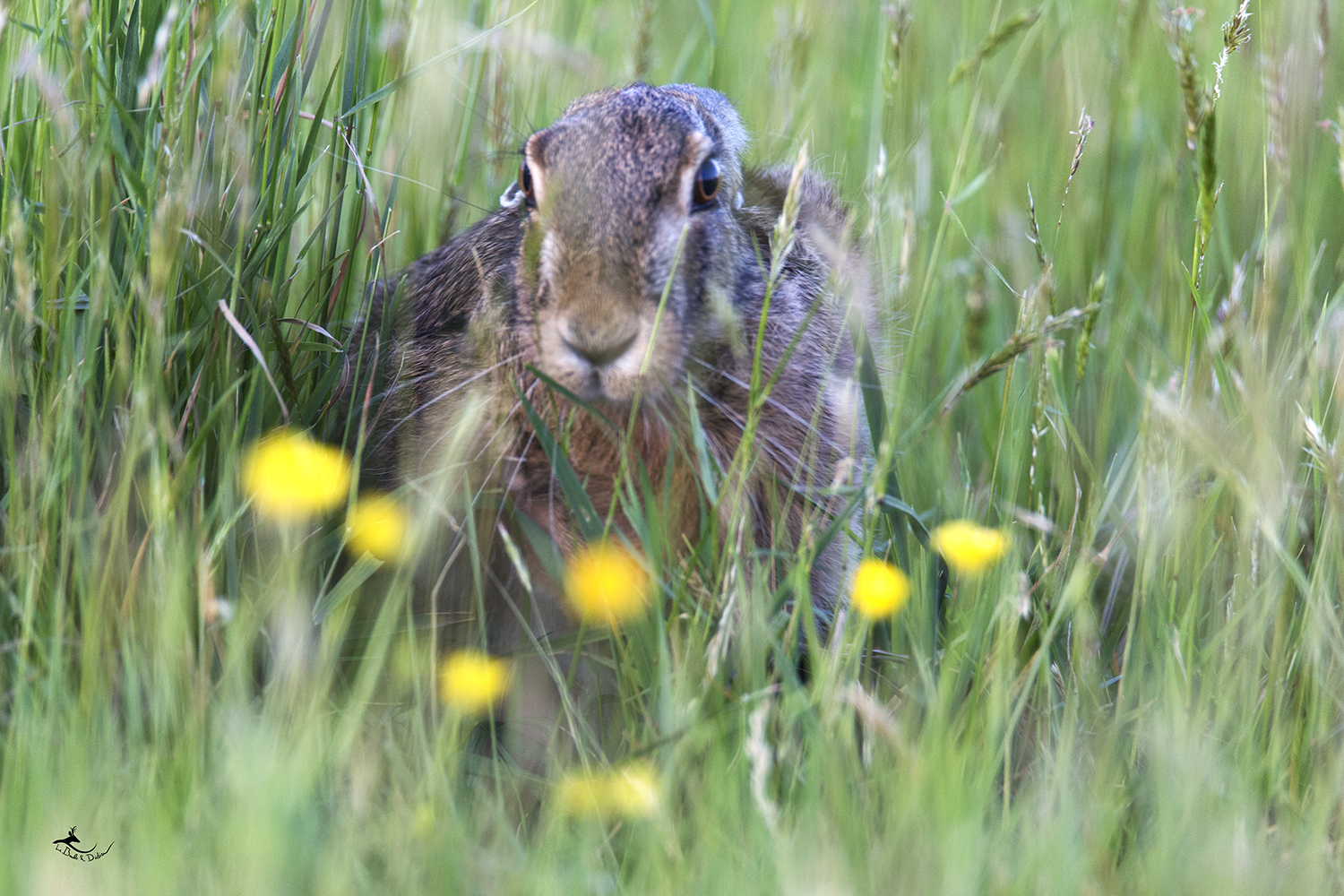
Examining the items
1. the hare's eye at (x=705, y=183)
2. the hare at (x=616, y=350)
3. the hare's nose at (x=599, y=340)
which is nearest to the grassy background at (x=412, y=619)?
the hare at (x=616, y=350)

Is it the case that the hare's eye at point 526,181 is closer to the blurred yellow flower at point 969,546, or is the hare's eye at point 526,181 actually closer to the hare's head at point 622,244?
the hare's head at point 622,244

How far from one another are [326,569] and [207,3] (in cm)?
92

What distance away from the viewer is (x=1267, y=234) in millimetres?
2312

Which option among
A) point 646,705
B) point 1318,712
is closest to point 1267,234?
point 1318,712

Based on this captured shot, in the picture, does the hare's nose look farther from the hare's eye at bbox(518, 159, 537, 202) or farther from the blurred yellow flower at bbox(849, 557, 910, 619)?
the blurred yellow flower at bbox(849, 557, 910, 619)

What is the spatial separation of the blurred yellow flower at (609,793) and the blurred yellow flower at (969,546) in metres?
0.69

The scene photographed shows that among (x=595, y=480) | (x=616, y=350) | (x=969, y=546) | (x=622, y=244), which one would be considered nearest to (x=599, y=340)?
(x=616, y=350)

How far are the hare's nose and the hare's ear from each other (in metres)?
0.49

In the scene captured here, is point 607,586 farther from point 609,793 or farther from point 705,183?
point 705,183

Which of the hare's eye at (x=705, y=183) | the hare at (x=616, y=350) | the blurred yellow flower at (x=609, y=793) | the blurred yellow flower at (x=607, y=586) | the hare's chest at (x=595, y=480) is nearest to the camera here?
the blurred yellow flower at (x=609, y=793)

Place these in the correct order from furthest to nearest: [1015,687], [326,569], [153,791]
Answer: [326,569] < [1015,687] < [153,791]

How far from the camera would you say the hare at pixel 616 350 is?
2.06 m

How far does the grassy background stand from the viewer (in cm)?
144

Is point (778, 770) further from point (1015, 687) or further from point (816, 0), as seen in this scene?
point (816, 0)
